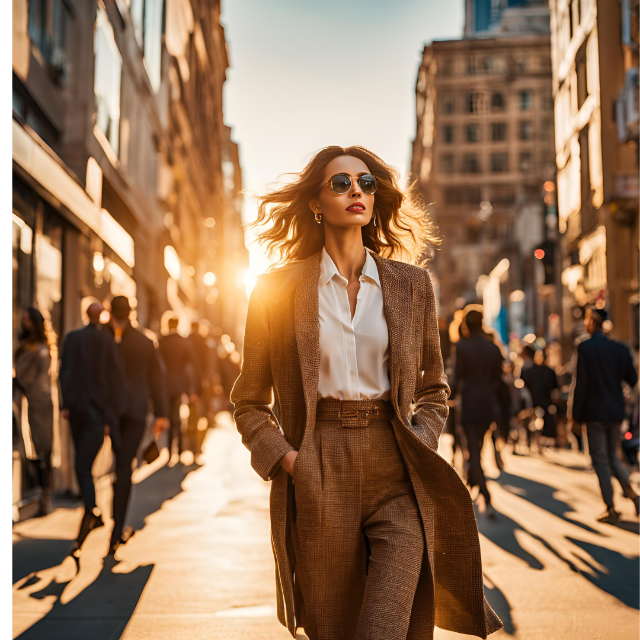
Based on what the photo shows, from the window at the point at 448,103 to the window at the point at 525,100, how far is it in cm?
679

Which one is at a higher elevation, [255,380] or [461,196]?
[461,196]

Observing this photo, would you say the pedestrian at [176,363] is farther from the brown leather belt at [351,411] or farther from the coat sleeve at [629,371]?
the brown leather belt at [351,411]

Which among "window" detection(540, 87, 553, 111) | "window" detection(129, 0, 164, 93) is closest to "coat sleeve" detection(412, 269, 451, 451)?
"window" detection(129, 0, 164, 93)

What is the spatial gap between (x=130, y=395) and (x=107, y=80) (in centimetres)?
961

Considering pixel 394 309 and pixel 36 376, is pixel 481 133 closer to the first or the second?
pixel 36 376

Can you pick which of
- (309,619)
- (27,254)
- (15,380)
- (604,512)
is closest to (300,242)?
(309,619)

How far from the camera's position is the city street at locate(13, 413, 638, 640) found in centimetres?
506

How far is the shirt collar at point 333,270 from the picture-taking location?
3182mm

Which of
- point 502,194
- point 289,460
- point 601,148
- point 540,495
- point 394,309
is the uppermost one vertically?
point 502,194

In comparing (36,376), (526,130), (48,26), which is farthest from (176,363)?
(526,130)

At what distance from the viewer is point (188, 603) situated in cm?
555

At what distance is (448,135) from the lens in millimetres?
96000

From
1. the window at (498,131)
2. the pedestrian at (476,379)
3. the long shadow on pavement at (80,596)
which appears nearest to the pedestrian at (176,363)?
the long shadow on pavement at (80,596)

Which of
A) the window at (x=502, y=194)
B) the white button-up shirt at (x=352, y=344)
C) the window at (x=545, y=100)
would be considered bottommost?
the white button-up shirt at (x=352, y=344)
